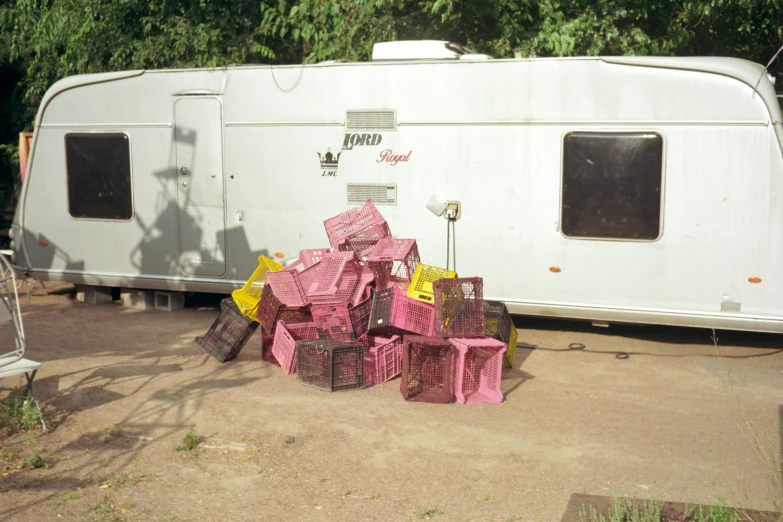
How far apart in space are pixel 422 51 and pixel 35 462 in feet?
20.4

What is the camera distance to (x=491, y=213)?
10.2 meters

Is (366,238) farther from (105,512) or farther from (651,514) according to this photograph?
(651,514)

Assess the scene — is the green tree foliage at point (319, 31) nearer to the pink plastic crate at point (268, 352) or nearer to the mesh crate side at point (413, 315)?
the mesh crate side at point (413, 315)

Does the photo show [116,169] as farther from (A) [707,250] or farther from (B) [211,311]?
(A) [707,250]

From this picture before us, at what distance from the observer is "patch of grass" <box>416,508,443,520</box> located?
5629 millimetres

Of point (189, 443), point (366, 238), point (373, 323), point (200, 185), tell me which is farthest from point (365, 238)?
point (189, 443)

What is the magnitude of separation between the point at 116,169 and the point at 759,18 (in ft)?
30.9

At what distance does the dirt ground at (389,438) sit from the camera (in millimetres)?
5875

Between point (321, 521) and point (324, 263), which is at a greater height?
point (324, 263)

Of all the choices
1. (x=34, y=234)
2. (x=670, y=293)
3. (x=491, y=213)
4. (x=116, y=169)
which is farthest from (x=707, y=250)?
(x=34, y=234)

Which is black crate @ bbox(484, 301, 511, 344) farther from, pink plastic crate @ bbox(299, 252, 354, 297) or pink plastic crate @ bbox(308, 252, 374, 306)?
pink plastic crate @ bbox(299, 252, 354, 297)

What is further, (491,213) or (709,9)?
(709,9)

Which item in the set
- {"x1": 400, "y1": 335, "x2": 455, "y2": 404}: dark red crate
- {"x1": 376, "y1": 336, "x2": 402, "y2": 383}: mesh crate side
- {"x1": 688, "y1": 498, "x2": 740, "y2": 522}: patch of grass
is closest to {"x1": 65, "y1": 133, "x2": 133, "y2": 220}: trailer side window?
{"x1": 376, "y1": 336, "x2": 402, "y2": 383}: mesh crate side

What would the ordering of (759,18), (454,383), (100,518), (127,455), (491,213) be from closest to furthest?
(100,518) → (127,455) → (454,383) → (491,213) → (759,18)
